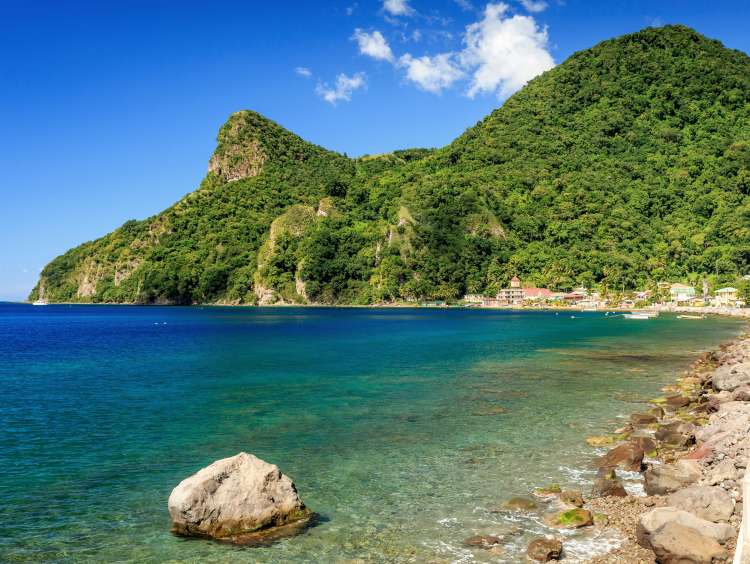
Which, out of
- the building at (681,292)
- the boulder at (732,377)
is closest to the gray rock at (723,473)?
the boulder at (732,377)

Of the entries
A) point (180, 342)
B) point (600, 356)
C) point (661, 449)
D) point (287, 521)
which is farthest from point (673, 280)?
point (287, 521)

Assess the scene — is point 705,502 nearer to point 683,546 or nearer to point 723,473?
point 683,546

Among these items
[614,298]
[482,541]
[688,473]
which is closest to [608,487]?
[688,473]

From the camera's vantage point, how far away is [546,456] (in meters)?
17.4

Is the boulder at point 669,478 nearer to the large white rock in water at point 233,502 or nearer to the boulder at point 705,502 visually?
the boulder at point 705,502

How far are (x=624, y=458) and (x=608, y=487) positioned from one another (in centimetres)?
303

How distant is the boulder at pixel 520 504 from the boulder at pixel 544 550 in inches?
83.3

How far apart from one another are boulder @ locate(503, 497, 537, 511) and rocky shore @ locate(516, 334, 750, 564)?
2.68 ft

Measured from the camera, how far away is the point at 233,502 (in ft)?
39.1

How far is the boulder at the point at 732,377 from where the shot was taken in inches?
966

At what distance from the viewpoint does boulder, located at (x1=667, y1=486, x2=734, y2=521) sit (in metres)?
10.9

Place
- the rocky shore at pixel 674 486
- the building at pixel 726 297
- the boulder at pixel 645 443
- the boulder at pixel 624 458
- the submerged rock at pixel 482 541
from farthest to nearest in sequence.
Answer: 1. the building at pixel 726 297
2. the boulder at pixel 645 443
3. the boulder at pixel 624 458
4. the submerged rock at pixel 482 541
5. the rocky shore at pixel 674 486

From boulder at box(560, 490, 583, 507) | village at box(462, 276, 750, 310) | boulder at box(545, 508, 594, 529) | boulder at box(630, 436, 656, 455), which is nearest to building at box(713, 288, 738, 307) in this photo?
village at box(462, 276, 750, 310)

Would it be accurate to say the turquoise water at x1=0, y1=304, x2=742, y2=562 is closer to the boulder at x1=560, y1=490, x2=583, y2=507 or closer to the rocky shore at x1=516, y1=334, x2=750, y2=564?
the rocky shore at x1=516, y1=334, x2=750, y2=564
